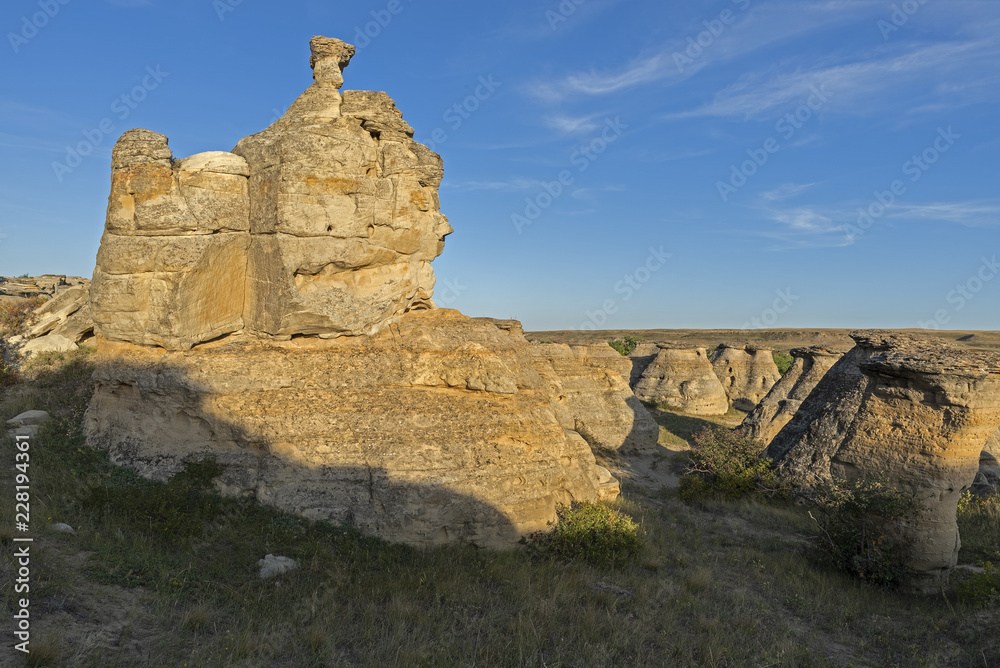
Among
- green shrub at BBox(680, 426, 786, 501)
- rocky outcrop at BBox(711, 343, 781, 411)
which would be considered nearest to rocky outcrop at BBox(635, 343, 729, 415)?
rocky outcrop at BBox(711, 343, 781, 411)

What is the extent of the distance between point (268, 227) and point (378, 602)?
19.9 ft

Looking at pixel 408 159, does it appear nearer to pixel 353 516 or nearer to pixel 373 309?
pixel 373 309

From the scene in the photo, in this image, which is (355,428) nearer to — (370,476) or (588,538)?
(370,476)

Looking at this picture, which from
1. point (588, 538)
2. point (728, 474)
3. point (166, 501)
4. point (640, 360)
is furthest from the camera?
point (640, 360)

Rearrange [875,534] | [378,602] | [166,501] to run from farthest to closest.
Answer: [875,534] < [166,501] < [378,602]

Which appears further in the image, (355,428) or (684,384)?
(684,384)

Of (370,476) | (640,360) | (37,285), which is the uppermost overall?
(37,285)

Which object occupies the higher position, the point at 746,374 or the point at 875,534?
the point at 746,374

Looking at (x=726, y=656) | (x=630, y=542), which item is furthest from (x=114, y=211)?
(x=726, y=656)

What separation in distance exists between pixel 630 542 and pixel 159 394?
8.21 metres

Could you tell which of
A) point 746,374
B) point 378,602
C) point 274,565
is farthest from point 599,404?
point 746,374

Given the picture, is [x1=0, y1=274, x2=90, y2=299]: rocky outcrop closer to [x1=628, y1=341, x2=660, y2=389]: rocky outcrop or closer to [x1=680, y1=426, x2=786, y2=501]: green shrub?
[x1=680, y1=426, x2=786, y2=501]: green shrub

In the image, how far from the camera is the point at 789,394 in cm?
2258

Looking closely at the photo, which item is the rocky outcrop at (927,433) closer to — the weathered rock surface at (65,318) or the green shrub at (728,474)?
the green shrub at (728,474)
